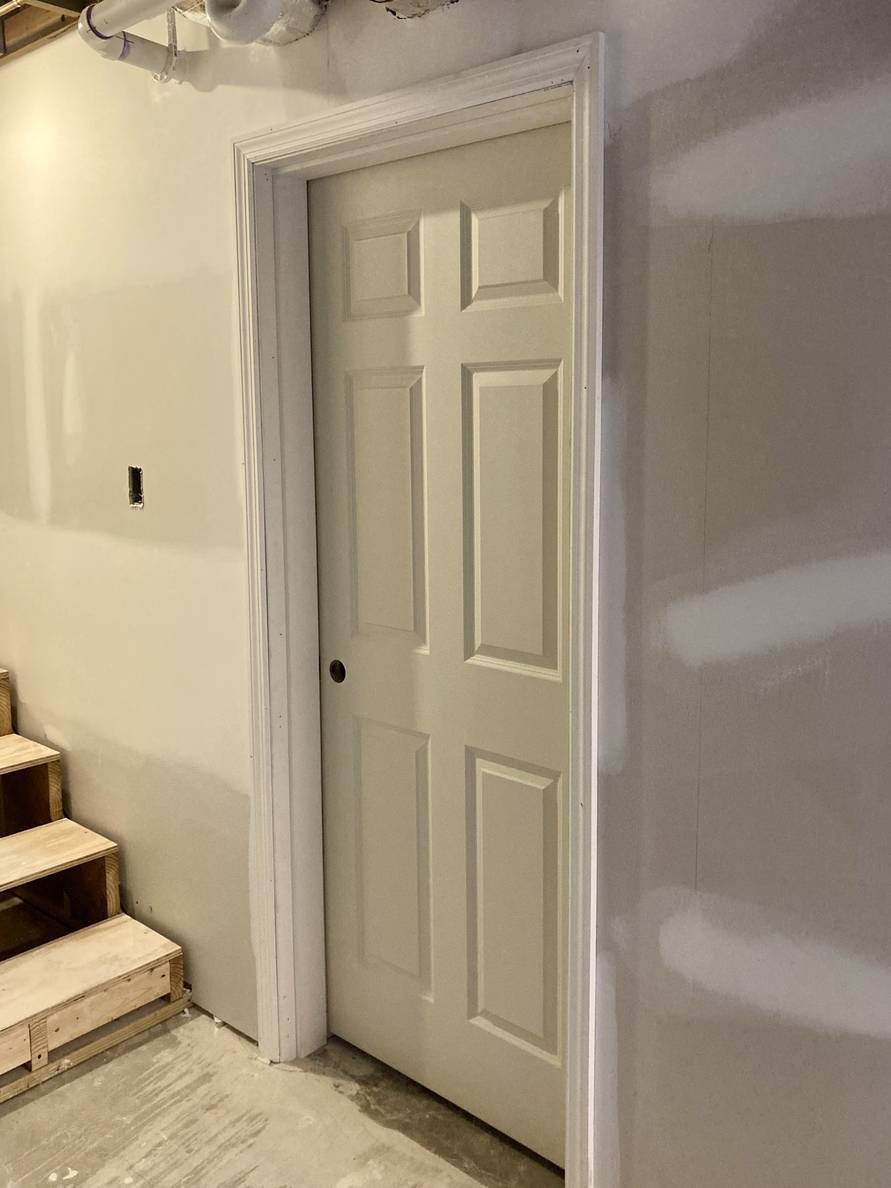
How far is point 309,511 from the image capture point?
237cm

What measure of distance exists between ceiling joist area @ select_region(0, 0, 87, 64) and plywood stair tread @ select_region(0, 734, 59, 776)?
1925 millimetres

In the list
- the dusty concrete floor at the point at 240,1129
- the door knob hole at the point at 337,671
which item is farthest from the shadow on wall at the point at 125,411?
the dusty concrete floor at the point at 240,1129

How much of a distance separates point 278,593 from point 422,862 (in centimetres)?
69

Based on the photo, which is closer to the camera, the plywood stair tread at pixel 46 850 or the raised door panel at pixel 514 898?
the raised door panel at pixel 514 898

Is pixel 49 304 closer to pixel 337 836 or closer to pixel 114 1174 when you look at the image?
pixel 337 836

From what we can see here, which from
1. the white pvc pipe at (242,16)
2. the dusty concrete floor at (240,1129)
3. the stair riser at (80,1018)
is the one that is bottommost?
the dusty concrete floor at (240,1129)

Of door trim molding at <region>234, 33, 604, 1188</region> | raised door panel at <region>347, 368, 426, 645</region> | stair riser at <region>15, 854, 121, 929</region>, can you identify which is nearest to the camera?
door trim molding at <region>234, 33, 604, 1188</region>

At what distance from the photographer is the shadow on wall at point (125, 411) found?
7.80 ft

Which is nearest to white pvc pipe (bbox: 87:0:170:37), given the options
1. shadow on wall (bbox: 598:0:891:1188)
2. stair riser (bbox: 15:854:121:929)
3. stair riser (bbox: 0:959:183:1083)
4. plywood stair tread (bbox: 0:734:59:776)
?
shadow on wall (bbox: 598:0:891:1188)

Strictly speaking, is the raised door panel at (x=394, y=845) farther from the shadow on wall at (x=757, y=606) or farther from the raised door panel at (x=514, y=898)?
the shadow on wall at (x=757, y=606)

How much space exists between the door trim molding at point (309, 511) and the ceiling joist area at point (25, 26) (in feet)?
2.59

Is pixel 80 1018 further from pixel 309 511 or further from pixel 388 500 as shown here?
pixel 388 500

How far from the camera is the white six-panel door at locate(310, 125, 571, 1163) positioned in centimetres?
197

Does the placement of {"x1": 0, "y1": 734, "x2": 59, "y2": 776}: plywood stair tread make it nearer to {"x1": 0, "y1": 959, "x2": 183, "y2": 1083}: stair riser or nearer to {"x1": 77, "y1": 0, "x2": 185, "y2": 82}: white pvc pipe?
{"x1": 0, "y1": 959, "x2": 183, "y2": 1083}: stair riser
